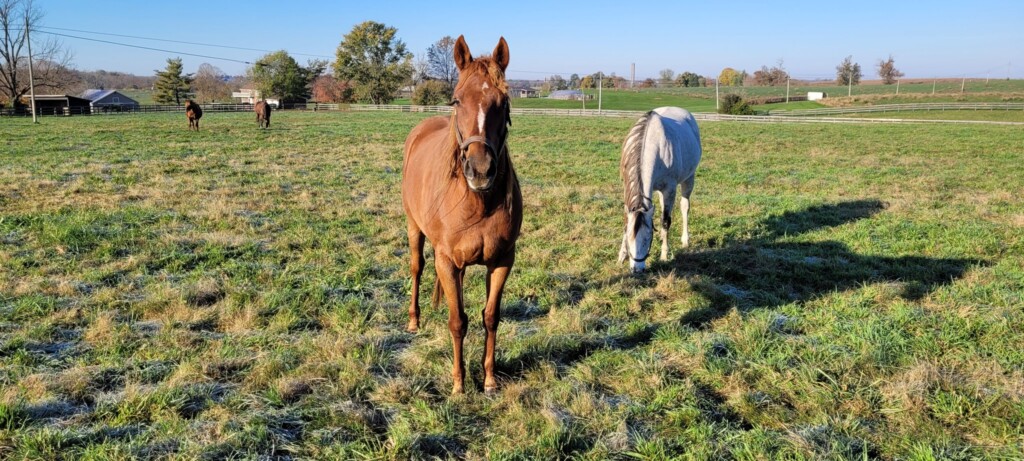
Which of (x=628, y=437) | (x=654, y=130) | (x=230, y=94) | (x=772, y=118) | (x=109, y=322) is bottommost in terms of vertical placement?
(x=628, y=437)

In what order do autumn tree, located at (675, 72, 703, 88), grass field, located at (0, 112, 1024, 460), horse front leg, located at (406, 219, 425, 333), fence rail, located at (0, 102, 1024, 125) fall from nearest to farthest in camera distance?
grass field, located at (0, 112, 1024, 460) < horse front leg, located at (406, 219, 425, 333) < fence rail, located at (0, 102, 1024, 125) < autumn tree, located at (675, 72, 703, 88)

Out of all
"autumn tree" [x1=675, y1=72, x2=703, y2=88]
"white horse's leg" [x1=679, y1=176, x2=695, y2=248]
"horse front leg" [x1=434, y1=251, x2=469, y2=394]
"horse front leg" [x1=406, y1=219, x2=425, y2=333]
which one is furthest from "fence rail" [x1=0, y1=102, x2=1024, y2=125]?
"autumn tree" [x1=675, y1=72, x2=703, y2=88]

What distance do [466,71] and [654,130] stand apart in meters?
4.03

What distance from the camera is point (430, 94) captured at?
61969 millimetres

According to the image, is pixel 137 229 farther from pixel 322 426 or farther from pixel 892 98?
pixel 892 98

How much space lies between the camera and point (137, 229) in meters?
7.00

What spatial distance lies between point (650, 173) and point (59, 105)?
64060 millimetres

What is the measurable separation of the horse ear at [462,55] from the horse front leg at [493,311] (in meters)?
1.20

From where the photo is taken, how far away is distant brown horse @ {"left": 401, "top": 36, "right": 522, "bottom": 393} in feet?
8.99

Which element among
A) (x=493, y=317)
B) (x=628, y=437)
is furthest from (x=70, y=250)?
(x=628, y=437)

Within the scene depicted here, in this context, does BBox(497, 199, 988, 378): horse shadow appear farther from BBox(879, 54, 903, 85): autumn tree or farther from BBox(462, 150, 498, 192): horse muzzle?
BBox(879, 54, 903, 85): autumn tree

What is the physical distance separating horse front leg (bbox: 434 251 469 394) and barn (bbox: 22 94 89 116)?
55.3m

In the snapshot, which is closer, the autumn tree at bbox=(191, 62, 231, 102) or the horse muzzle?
the horse muzzle

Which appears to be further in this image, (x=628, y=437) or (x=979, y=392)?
(x=979, y=392)
